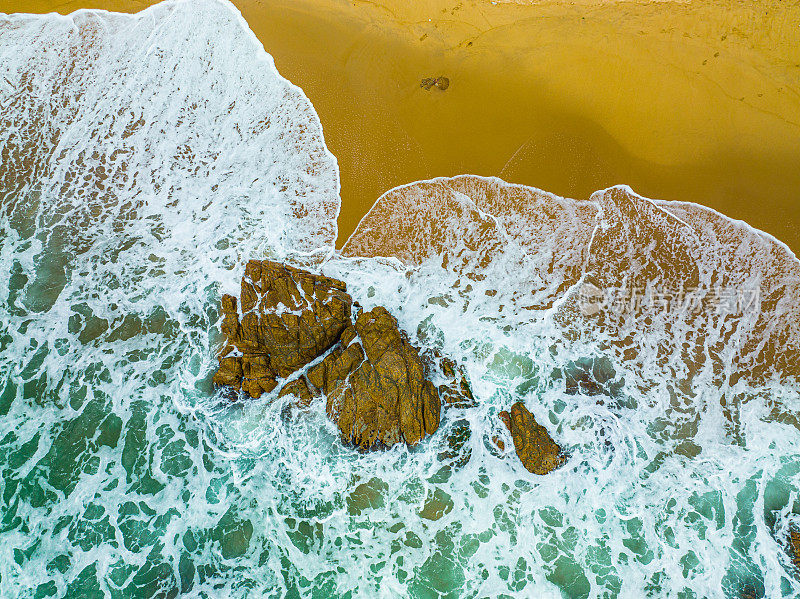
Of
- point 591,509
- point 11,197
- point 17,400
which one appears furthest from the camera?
point 11,197

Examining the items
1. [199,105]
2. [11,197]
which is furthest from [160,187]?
[11,197]

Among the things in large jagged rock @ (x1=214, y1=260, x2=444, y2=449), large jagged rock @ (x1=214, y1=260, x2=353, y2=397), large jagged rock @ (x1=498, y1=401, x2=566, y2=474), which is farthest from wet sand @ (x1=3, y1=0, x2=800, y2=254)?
large jagged rock @ (x1=498, y1=401, x2=566, y2=474)

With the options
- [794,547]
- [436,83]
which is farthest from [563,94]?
[794,547]

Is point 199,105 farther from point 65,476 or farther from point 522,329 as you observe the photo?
point 522,329

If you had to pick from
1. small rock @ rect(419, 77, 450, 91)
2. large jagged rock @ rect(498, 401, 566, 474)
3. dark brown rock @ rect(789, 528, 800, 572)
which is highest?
small rock @ rect(419, 77, 450, 91)

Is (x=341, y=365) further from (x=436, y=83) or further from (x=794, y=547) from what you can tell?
(x=794, y=547)

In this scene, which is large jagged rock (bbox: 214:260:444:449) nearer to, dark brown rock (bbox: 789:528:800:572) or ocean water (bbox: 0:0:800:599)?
ocean water (bbox: 0:0:800:599)

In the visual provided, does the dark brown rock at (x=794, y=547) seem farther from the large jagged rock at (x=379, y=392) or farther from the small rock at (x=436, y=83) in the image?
the small rock at (x=436, y=83)
